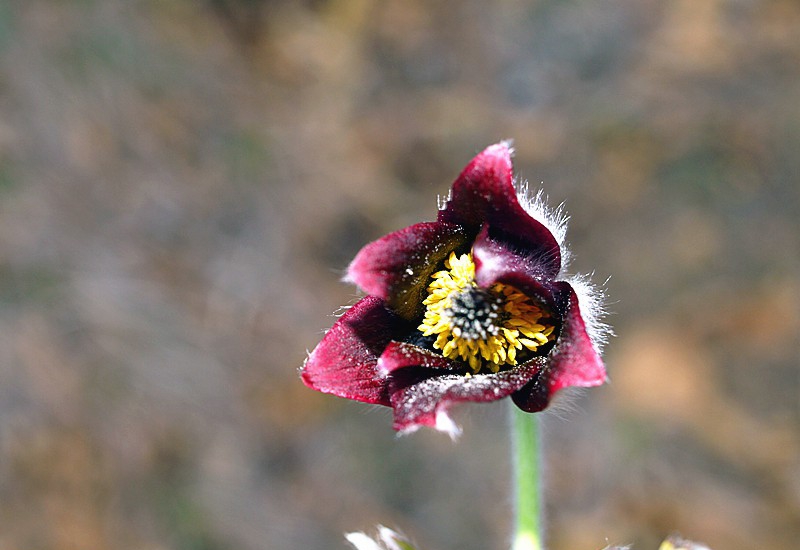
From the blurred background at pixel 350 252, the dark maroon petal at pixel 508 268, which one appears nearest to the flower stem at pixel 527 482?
the dark maroon petal at pixel 508 268

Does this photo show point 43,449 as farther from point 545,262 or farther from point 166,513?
point 545,262

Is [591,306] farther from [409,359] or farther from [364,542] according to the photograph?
[364,542]

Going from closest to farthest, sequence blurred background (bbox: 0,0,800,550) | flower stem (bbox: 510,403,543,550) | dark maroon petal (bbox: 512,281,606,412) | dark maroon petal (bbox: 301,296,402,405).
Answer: dark maroon petal (bbox: 512,281,606,412), dark maroon petal (bbox: 301,296,402,405), flower stem (bbox: 510,403,543,550), blurred background (bbox: 0,0,800,550)

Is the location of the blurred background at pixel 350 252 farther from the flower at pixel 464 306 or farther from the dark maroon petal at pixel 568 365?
the dark maroon petal at pixel 568 365

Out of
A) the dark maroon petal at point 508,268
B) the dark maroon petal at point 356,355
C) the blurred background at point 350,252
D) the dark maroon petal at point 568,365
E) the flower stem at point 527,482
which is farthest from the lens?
the blurred background at point 350,252

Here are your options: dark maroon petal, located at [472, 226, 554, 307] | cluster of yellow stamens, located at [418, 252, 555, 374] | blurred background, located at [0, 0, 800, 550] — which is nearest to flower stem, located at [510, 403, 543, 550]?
cluster of yellow stamens, located at [418, 252, 555, 374]

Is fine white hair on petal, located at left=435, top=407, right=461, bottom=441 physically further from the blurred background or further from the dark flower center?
the blurred background

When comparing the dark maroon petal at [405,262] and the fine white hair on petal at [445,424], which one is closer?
the fine white hair on petal at [445,424]
